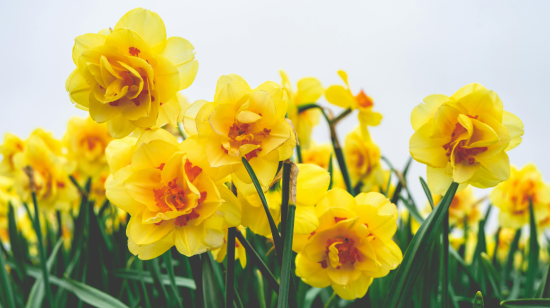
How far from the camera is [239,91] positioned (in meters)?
0.70

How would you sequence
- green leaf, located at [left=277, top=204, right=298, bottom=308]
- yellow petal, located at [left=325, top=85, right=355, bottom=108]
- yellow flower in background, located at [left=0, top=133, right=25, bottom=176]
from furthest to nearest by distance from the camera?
yellow flower in background, located at [left=0, top=133, right=25, bottom=176] < yellow petal, located at [left=325, top=85, right=355, bottom=108] < green leaf, located at [left=277, top=204, right=298, bottom=308]

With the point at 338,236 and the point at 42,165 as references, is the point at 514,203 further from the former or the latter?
the point at 42,165

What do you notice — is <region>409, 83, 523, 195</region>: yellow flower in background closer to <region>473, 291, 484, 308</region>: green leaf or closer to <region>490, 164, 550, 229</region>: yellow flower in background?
<region>473, 291, 484, 308</region>: green leaf

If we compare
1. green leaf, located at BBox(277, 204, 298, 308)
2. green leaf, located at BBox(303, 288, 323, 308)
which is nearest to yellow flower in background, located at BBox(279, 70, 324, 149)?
green leaf, located at BBox(303, 288, 323, 308)

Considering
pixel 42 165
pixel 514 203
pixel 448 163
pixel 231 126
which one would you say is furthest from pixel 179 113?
pixel 514 203

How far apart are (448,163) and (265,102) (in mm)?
487

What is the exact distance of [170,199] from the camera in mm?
708

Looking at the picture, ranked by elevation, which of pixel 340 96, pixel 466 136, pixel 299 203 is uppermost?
pixel 340 96

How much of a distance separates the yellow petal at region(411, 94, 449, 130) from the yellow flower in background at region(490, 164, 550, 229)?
1.22 m

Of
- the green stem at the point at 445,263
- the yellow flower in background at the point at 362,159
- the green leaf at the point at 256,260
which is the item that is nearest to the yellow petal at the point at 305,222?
the green leaf at the point at 256,260

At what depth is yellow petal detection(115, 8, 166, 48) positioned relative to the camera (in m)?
0.77

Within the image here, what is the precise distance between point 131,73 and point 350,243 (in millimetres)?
636

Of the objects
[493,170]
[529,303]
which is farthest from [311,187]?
[529,303]

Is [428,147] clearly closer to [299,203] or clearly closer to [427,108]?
[427,108]
